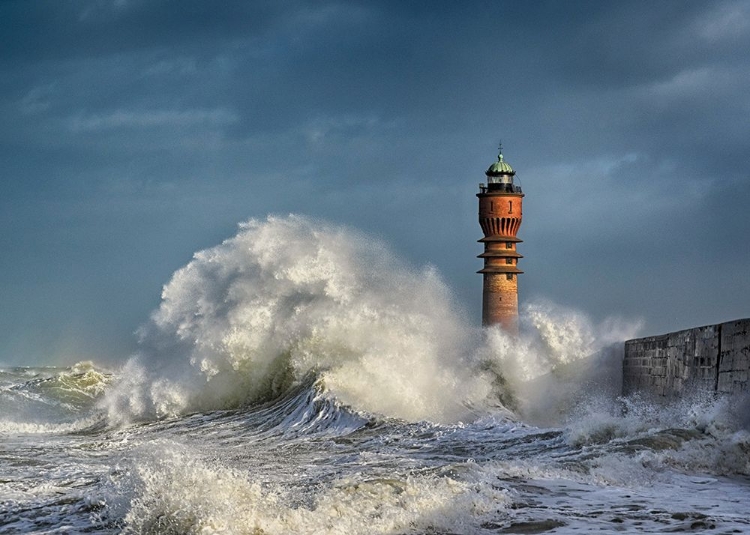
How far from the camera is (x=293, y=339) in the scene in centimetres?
1598

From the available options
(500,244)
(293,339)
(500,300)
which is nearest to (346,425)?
(293,339)

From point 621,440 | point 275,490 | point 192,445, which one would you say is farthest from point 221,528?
point 192,445

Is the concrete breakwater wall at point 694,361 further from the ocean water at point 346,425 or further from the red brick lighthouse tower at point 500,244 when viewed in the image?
the red brick lighthouse tower at point 500,244

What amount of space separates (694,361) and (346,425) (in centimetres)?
444

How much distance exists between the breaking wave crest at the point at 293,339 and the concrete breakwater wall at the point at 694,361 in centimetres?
278

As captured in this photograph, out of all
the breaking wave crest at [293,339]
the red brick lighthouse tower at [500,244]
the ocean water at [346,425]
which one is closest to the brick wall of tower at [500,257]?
the red brick lighthouse tower at [500,244]

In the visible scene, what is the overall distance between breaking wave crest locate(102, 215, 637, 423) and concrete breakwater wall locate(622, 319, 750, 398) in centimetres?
278

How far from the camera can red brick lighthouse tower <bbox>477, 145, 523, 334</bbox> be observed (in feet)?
75.4

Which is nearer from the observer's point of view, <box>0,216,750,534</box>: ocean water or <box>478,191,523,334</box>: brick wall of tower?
<box>0,216,750,534</box>: ocean water

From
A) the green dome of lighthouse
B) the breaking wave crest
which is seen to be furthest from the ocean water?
the green dome of lighthouse

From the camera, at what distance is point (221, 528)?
526cm

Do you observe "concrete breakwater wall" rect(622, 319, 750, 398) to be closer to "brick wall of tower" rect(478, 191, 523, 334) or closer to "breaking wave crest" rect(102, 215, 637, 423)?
"breaking wave crest" rect(102, 215, 637, 423)

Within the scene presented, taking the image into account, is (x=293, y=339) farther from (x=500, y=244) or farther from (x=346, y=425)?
(x=500, y=244)

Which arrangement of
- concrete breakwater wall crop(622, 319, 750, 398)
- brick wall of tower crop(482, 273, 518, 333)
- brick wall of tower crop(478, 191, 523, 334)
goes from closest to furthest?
concrete breakwater wall crop(622, 319, 750, 398) < brick wall of tower crop(482, 273, 518, 333) < brick wall of tower crop(478, 191, 523, 334)
